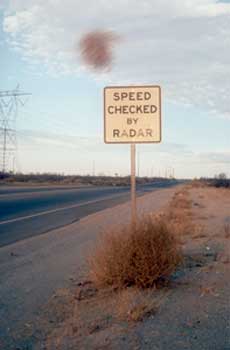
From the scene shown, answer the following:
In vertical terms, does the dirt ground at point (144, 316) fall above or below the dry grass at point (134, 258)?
below

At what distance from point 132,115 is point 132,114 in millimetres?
21

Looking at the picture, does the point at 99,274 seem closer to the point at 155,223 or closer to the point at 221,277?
the point at 155,223

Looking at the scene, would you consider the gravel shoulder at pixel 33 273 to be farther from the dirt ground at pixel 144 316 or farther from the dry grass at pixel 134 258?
the dry grass at pixel 134 258

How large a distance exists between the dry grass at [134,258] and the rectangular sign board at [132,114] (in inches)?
73.2

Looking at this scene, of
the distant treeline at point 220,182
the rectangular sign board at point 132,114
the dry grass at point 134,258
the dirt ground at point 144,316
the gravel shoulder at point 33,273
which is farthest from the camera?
the distant treeline at point 220,182

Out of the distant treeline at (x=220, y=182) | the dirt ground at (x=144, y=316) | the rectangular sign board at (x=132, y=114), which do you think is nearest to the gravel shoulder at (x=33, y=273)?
the dirt ground at (x=144, y=316)

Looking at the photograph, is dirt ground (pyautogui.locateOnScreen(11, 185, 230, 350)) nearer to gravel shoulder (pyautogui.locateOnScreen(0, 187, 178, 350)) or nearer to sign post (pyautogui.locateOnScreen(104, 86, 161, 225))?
gravel shoulder (pyautogui.locateOnScreen(0, 187, 178, 350))

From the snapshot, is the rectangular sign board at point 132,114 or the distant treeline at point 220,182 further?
the distant treeline at point 220,182

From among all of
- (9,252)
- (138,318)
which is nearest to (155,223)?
(138,318)

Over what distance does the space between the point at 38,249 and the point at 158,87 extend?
20.4 feet

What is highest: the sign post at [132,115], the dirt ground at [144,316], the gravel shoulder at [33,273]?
the sign post at [132,115]

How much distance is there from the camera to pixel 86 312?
733 cm

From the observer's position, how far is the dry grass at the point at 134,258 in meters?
8.49

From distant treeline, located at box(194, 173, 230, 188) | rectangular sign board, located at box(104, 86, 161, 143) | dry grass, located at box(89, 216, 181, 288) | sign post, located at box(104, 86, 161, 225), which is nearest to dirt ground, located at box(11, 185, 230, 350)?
dry grass, located at box(89, 216, 181, 288)
